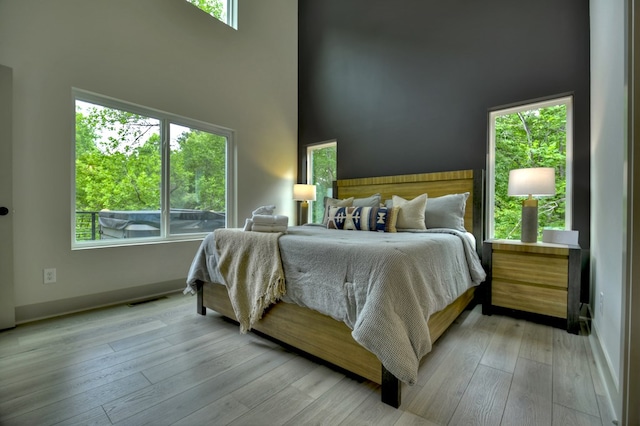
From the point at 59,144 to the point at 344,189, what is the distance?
3035 millimetres

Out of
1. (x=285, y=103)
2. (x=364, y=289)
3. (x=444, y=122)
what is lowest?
(x=364, y=289)

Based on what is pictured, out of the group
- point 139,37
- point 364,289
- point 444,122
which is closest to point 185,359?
point 364,289

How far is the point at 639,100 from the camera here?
111cm

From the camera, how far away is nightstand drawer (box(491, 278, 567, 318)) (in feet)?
7.26

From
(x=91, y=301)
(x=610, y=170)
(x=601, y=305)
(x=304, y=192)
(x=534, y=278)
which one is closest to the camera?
(x=610, y=170)

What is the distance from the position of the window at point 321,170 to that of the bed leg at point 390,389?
3.16 m

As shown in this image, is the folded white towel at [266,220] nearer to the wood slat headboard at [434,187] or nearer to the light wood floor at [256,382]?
the light wood floor at [256,382]

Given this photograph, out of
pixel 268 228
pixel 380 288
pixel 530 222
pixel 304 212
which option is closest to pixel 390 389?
pixel 380 288

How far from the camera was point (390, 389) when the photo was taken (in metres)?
1.34

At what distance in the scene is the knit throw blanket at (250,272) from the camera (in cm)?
183

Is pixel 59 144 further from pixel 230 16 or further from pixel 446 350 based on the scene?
pixel 446 350

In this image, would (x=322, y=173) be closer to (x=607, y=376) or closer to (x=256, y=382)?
(x=256, y=382)

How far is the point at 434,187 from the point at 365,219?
3.17 feet

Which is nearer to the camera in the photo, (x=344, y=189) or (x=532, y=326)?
(x=532, y=326)
